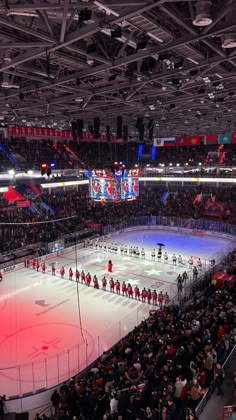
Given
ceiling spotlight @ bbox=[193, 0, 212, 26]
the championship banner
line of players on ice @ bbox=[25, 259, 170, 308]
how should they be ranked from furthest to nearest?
→ the championship banner
line of players on ice @ bbox=[25, 259, 170, 308]
ceiling spotlight @ bbox=[193, 0, 212, 26]

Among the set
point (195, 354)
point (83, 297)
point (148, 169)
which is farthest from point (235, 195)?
point (195, 354)

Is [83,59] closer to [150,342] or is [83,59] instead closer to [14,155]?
[150,342]

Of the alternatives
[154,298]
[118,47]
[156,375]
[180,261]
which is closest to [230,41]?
[118,47]

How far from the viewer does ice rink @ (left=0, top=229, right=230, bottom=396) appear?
11.0 metres

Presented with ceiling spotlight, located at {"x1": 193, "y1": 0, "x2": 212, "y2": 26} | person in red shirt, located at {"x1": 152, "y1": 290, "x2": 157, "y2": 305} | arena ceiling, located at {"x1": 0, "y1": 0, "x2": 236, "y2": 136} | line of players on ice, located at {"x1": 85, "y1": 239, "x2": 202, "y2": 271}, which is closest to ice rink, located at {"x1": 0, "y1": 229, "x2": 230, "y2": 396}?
person in red shirt, located at {"x1": 152, "y1": 290, "x2": 157, "y2": 305}

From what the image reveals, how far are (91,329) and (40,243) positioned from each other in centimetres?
1251

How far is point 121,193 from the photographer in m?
22.6

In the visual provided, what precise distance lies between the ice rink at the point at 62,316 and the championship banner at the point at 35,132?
11.3m

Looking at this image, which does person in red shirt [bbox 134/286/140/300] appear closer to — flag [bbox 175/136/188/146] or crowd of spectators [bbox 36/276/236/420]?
crowd of spectators [bbox 36/276/236/420]

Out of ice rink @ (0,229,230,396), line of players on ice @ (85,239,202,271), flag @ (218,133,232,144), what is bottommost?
ice rink @ (0,229,230,396)

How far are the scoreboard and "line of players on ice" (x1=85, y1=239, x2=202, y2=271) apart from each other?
14.5 feet

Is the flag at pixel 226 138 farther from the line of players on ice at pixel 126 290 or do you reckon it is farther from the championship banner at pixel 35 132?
the line of players on ice at pixel 126 290

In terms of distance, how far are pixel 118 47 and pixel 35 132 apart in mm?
20506

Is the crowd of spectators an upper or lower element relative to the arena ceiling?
lower
